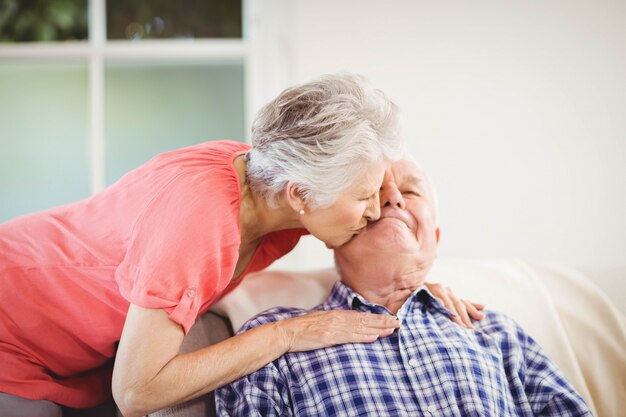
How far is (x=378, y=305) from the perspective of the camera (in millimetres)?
1695

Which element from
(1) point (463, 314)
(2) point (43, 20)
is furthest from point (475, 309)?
(2) point (43, 20)

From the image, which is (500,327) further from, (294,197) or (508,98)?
(508,98)

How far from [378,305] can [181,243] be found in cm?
64

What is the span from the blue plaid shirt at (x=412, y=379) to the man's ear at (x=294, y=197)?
0.36 metres

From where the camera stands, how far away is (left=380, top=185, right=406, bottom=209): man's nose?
5.51 feet

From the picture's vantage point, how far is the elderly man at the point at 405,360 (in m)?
1.52

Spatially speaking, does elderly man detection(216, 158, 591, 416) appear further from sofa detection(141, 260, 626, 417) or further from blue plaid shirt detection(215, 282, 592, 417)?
sofa detection(141, 260, 626, 417)

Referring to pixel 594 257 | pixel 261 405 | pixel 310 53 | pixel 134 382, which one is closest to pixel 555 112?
pixel 594 257

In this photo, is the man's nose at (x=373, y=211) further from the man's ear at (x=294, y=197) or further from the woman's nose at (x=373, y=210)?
the man's ear at (x=294, y=197)

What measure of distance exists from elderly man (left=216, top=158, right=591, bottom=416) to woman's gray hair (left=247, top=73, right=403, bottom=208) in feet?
0.88

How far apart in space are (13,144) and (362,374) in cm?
229

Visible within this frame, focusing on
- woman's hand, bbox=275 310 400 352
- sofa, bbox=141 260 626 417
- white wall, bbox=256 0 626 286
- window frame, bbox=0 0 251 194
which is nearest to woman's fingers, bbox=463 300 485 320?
sofa, bbox=141 260 626 417

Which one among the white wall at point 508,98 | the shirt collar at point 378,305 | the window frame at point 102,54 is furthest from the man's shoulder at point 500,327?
the window frame at point 102,54

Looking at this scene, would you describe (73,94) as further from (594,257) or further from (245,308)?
(594,257)
